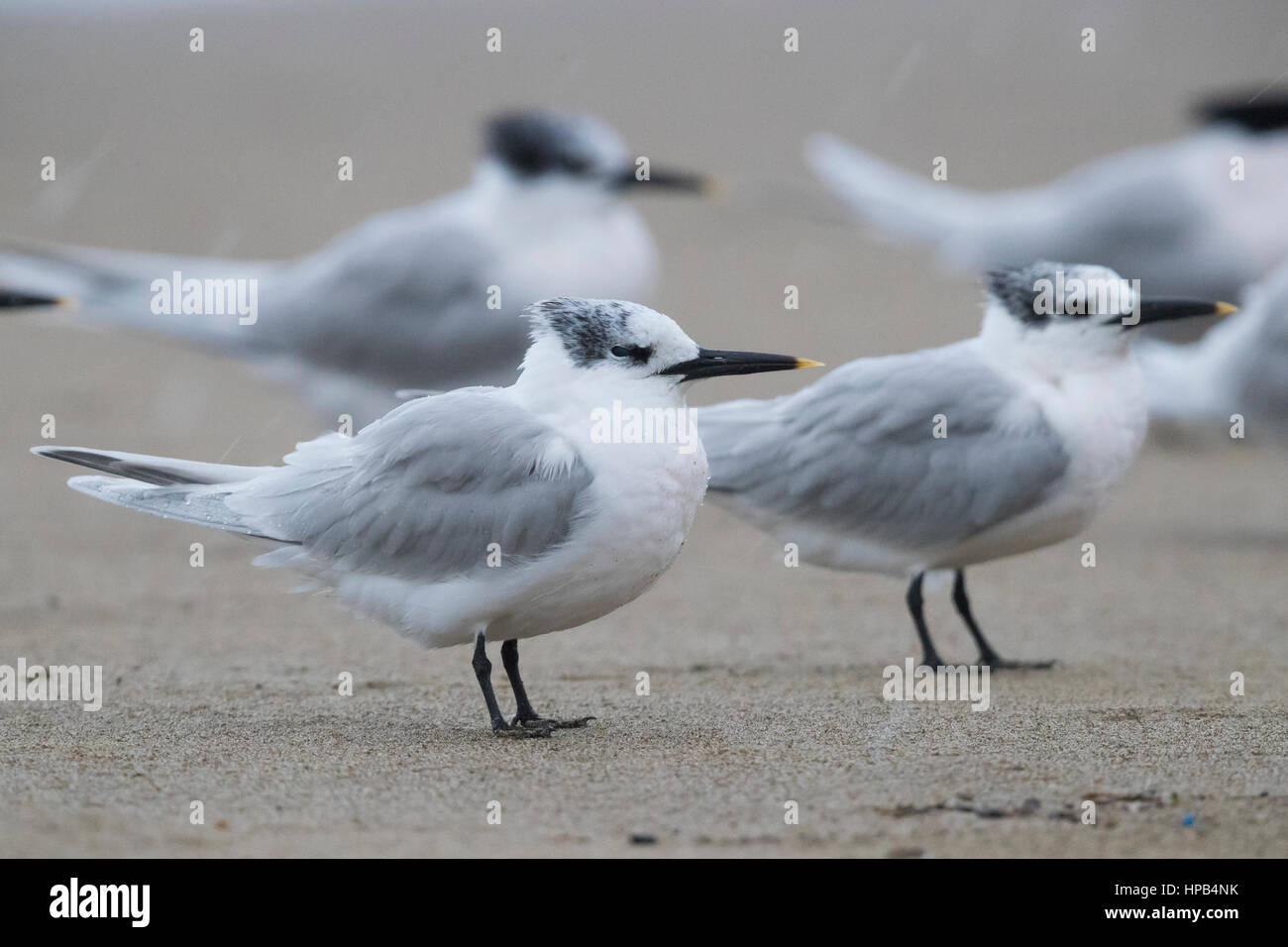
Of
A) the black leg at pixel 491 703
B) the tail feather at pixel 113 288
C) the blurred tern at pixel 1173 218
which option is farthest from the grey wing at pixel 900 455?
the blurred tern at pixel 1173 218

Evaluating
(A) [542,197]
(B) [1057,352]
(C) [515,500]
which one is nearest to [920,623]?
(B) [1057,352]

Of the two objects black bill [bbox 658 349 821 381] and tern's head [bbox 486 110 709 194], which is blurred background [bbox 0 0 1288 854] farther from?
tern's head [bbox 486 110 709 194]

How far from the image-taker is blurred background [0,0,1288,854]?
368cm

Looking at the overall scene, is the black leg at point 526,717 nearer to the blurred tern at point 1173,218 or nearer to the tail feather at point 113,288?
the tail feather at point 113,288

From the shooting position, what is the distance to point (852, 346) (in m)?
10.8

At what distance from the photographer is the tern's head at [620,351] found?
415cm

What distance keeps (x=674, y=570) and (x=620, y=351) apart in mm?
2690

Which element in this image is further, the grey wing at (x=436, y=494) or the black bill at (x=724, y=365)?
the black bill at (x=724, y=365)

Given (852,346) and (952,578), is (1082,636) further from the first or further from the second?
(852,346)

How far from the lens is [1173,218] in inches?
370

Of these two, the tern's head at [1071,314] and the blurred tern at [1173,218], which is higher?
the blurred tern at [1173,218]

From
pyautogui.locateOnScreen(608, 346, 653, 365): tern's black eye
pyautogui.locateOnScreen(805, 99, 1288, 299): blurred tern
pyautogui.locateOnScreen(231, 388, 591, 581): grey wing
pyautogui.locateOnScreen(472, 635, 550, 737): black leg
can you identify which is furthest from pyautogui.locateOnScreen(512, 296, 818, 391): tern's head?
pyautogui.locateOnScreen(805, 99, 1288, 299): blurred tern

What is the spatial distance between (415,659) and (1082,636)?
6.76ft

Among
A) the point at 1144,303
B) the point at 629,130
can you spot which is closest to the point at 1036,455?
the point at 1144,303
